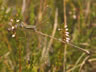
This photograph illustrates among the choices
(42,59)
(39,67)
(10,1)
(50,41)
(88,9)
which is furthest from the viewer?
(10,1)

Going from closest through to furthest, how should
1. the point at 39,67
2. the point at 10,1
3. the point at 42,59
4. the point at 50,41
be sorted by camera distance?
the point at 39,67 → the point at 42,59 → the point at 50,41 → the point at 10,1

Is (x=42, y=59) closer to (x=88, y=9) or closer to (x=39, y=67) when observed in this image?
(x=39, y=67)

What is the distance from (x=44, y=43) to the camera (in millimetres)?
1771

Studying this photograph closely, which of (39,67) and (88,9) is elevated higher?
(88,9)

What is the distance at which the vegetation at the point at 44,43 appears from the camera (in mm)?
1349

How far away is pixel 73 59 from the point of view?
176 centimetres

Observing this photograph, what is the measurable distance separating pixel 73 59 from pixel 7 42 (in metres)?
0.58

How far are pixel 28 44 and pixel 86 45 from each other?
20.1 inches

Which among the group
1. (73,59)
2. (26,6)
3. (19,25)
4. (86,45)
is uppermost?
(26,6)

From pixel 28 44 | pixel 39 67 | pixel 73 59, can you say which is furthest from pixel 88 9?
pixel 39 67

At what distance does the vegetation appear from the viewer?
135cm

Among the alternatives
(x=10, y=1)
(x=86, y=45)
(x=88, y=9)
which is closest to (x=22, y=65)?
(x=86, y=45)

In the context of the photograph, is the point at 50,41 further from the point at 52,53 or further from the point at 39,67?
the point at 39,67

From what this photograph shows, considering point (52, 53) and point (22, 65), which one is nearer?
point (22, 65)
